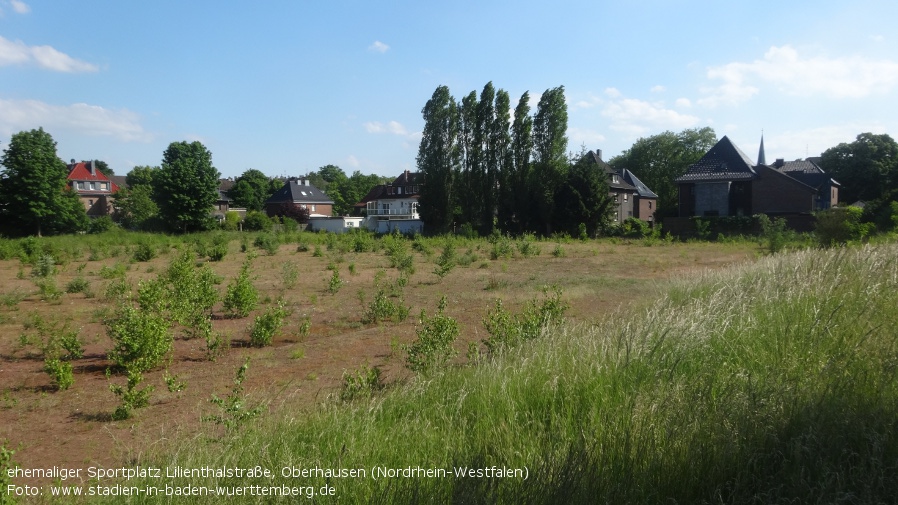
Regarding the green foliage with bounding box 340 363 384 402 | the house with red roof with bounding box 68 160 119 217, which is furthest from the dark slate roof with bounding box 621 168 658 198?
the house with red roof with bounding box 68 160 119 217

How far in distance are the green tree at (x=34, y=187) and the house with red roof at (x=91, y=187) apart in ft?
119

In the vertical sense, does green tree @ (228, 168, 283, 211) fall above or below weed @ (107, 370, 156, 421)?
above

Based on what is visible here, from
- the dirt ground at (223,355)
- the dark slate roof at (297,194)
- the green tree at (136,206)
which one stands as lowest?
the dirt ground at (223,355)

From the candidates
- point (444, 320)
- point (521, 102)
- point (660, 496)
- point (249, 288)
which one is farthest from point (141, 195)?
point (660, 496)

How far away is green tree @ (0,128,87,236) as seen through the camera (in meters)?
44.2

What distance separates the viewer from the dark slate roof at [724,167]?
5056 centimetres

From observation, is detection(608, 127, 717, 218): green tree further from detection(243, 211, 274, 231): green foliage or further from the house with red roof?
the house with red roof

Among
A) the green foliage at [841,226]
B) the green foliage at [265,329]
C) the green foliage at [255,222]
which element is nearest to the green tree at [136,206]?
the green foliage at [255,222]

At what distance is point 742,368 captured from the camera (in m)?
4.62

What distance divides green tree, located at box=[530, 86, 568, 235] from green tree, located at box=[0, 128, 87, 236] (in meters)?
36.2

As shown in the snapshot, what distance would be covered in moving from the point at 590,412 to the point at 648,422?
0.47 metres

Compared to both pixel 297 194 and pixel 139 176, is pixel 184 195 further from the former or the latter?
pixel 139 176

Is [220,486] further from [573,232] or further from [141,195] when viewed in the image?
[141,195]

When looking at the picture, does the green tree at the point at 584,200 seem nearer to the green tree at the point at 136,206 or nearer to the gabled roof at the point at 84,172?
the green tree at the point at 136,206
